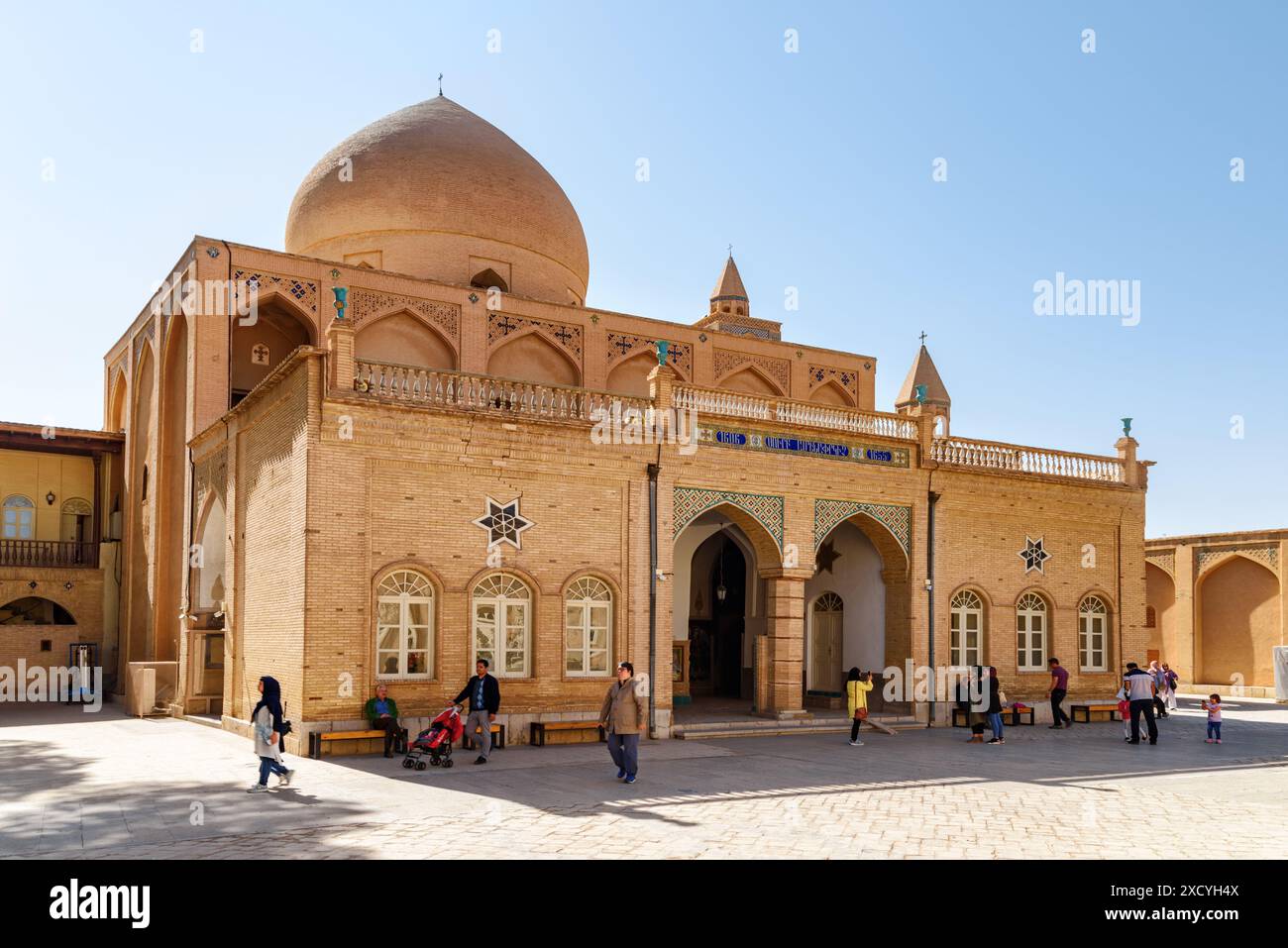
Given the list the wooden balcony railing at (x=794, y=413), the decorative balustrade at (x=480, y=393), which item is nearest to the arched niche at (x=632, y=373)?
the wooden balcony railing at (x=794, y=413)

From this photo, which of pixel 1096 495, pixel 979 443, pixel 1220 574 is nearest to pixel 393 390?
pixel 979 443

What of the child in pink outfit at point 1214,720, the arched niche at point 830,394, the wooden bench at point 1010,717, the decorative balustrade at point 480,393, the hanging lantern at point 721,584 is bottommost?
the wooden bench at point 1010,717

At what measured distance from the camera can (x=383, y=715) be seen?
14.4 meters

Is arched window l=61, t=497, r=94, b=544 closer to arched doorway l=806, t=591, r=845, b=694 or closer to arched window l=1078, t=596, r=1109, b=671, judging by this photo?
arched doorway l=806, t=591, r=845, b=694

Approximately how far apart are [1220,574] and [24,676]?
1267 inches

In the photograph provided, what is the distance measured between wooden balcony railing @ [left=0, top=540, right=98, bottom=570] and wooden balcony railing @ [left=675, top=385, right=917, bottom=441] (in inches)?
658

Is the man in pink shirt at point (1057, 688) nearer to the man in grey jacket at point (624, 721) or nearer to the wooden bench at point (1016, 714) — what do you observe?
the wooden bench at point (1016, 714)

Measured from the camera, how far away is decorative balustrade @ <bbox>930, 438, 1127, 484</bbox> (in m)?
20.9

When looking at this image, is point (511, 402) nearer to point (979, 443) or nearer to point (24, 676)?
point (979, 443)

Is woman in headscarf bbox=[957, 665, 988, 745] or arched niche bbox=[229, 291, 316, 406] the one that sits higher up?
arched niche bbox=[229, 291, 316, 406]

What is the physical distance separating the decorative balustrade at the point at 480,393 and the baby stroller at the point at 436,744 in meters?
4.59

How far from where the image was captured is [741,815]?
1023 cm

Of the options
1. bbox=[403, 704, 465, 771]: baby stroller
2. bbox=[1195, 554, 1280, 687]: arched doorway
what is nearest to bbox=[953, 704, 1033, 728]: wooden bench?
bbox=[403, 704, 465, 771]: baby stroller

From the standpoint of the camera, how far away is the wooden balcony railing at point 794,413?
18.2 meters
